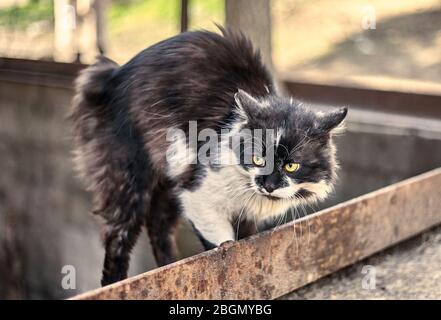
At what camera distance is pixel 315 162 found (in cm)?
257

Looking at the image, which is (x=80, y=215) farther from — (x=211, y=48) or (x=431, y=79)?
(x=431, y=79)

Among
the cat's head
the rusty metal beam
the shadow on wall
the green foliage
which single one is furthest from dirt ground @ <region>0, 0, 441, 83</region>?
the cat's head

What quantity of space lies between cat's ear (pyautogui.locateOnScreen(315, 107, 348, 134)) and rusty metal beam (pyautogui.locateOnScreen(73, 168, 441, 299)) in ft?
1.33

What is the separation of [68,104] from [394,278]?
290 cm

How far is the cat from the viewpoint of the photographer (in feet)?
8.35

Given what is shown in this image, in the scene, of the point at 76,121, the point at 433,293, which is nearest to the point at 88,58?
the point at 76,121

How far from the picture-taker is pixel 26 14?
7.44 meters

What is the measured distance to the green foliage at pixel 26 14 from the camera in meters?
6.86

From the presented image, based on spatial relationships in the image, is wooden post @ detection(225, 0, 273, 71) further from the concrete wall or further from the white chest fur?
the white chest fur

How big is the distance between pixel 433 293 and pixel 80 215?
309 cm

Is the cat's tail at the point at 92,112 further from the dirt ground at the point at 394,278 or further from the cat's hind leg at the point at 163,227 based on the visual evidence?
the dirt ground at the point at 394,278

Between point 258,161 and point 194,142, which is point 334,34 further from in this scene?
point 258,161

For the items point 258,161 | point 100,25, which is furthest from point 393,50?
point 258,161

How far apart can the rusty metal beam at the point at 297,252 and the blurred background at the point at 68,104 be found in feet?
2.66
